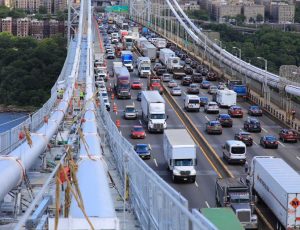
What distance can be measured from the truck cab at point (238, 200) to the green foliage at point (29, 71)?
57071 mm

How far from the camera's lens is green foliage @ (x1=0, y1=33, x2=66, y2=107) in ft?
258

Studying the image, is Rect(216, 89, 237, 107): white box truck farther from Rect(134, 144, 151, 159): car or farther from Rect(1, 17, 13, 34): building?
Rect(1, 17, 13, 34): building

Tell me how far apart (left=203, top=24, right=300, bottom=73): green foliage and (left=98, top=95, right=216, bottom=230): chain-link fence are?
7057cm

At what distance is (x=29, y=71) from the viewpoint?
280ft

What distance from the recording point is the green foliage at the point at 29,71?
7875 cm

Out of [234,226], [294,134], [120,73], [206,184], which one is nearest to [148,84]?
[120,73]

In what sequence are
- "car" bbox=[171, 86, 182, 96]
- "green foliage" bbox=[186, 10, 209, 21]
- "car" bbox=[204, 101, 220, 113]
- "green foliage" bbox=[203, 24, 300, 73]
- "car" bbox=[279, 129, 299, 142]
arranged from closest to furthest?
"car" bbox=[279, 129, 299, 142] → "car" bbox=[204, 101, 220, 113] → "car" bbox=[171, 86, 182, 96] → "green foliage" bbox=[203, 24, 300, 73] → "green foliage" bbox=[186, 10, 209, 21]

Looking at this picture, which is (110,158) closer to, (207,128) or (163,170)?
(163,170)

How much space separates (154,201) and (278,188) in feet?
32.4

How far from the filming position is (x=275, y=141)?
32.4 meters

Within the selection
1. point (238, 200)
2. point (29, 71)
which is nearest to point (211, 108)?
point (238, 200)

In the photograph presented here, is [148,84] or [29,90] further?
[29,90]

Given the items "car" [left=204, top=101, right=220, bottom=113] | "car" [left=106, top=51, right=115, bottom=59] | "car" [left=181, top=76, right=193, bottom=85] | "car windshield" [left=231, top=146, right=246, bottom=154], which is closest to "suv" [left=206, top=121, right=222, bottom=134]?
"car" [left=204, top=101, right=220, bottom=113]

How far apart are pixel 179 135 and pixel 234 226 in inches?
418
